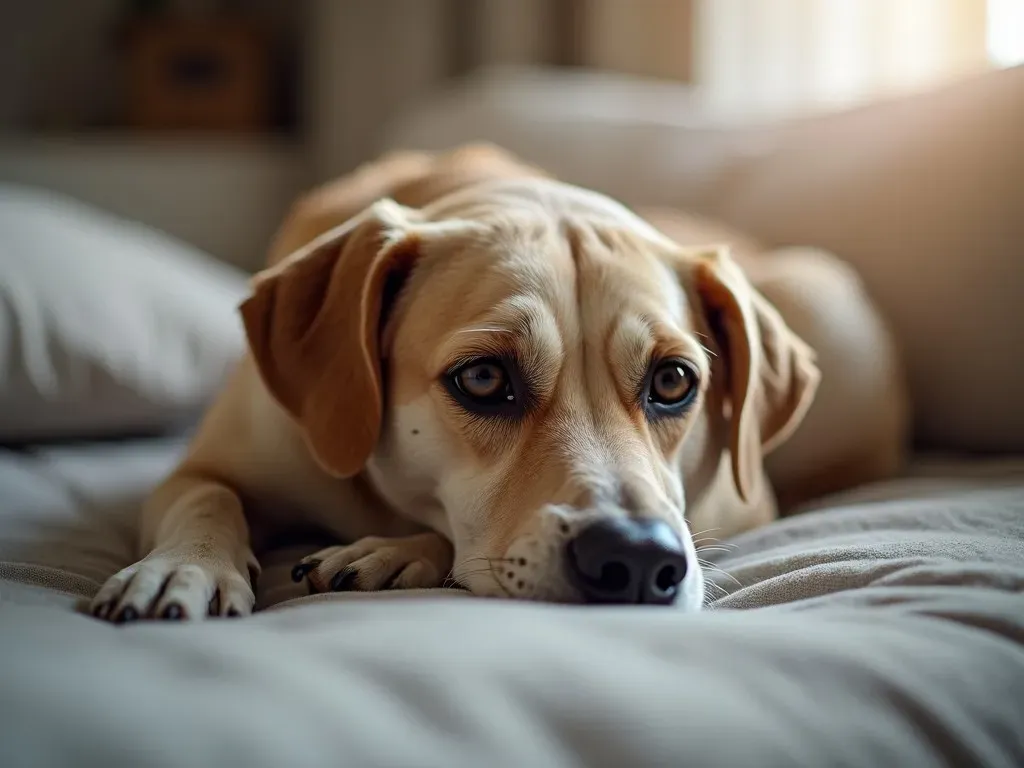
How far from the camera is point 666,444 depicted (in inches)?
51.8

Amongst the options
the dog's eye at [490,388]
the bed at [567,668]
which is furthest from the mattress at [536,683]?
the dog's eye at [490,388]

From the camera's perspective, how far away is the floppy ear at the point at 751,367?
4.72 feet

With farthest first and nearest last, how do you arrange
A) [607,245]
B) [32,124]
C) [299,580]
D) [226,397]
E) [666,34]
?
[32,124] < [666,34] < [226,397] < [607,245] < [299,580]

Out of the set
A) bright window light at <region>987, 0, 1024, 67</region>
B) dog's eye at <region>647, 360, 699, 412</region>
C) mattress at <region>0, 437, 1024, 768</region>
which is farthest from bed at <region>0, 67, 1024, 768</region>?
bright window light at <region>987, 0, 1024, 67</region>

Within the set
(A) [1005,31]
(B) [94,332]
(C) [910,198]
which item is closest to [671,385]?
(C) [910,198]

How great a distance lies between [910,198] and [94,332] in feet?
5.66

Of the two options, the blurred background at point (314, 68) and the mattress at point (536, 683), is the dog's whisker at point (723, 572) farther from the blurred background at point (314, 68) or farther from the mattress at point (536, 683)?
the blurred background at point (314, 68)

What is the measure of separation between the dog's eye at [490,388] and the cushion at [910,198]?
1105mm

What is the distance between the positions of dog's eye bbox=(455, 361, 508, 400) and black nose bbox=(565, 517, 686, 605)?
298 millimetres

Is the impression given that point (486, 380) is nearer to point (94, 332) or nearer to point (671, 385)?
point (671, 385)

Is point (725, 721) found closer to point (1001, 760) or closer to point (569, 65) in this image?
point (1001, 760)

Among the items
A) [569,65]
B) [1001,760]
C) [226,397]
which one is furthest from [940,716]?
[569,65]

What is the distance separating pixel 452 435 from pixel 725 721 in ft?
2.16

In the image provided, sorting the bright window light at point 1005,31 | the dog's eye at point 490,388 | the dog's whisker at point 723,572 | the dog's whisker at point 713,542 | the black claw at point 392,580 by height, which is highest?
the bright window light at point 1005,31
